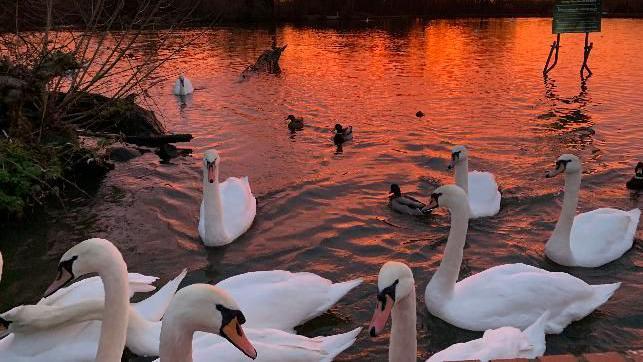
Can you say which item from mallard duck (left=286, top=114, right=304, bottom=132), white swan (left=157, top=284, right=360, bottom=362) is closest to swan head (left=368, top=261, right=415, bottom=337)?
white swan (left=157, top=284, right=360, bottom=362)

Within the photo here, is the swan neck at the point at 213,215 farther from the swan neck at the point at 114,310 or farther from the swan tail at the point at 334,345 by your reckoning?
the swan neck at the point at 114,310

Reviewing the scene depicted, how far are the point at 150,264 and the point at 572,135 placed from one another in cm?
1010

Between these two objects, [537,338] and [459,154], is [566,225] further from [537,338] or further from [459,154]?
[537,338]

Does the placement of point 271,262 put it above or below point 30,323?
below

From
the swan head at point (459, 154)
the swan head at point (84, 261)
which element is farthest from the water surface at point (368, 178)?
the swan head at point (84, 261)

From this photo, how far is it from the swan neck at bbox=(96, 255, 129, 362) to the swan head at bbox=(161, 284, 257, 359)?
1061mm

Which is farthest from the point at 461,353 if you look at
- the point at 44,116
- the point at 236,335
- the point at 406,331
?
the point at 44,116

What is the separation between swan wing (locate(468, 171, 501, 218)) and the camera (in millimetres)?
8789

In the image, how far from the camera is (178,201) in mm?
10016

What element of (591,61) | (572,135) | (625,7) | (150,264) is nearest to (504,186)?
(572,135)

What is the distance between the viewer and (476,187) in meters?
9.04

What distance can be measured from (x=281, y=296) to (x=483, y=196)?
426 cm

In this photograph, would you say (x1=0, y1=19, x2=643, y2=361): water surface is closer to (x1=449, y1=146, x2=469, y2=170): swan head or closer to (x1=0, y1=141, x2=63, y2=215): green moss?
(x1=0, y1=141, x2=63, y2=215): green moss

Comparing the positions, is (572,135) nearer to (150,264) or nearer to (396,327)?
(150,264)
